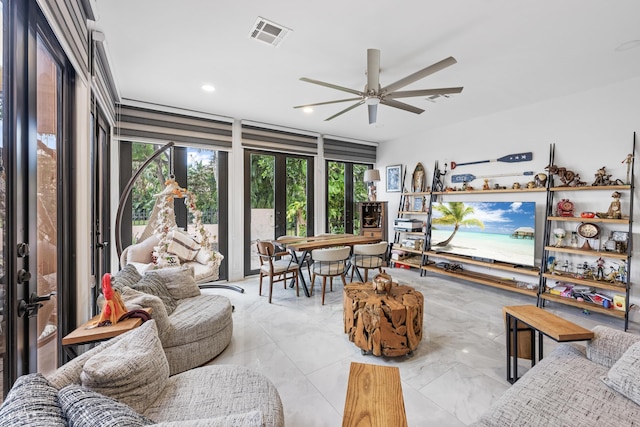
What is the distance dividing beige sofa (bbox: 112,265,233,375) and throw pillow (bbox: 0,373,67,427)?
1037 millimetres

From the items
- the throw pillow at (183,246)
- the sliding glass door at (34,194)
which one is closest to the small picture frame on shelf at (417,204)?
the throw pillow at (183,246)

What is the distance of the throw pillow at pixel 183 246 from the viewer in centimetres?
352

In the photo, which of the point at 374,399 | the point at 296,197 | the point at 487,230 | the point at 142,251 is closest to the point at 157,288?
the point at 142,251

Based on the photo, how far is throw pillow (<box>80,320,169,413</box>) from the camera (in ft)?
3.62

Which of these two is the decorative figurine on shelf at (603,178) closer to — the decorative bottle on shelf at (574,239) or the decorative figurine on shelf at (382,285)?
the decorative bottle on shelf at (574,239)

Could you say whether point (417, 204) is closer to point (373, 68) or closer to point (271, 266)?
point (271, 266)

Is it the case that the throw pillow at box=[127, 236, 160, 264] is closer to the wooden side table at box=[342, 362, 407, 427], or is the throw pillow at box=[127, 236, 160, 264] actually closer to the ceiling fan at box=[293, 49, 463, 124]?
the ceiling fan at box=[293, 49, 463, 124]

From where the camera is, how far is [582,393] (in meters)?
1.33

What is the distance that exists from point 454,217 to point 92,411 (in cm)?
481

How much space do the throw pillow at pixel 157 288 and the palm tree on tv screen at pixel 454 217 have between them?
13.5 feet

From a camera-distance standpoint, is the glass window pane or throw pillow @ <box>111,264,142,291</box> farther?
the glass window pane

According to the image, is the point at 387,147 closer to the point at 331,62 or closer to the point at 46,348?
the point at 331,62

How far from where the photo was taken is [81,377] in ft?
3.61

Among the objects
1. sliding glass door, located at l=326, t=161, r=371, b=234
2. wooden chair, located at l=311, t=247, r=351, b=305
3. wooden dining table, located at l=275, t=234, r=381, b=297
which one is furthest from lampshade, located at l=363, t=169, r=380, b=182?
wooden chair, located at l=311, t=247, r=351, b=305
